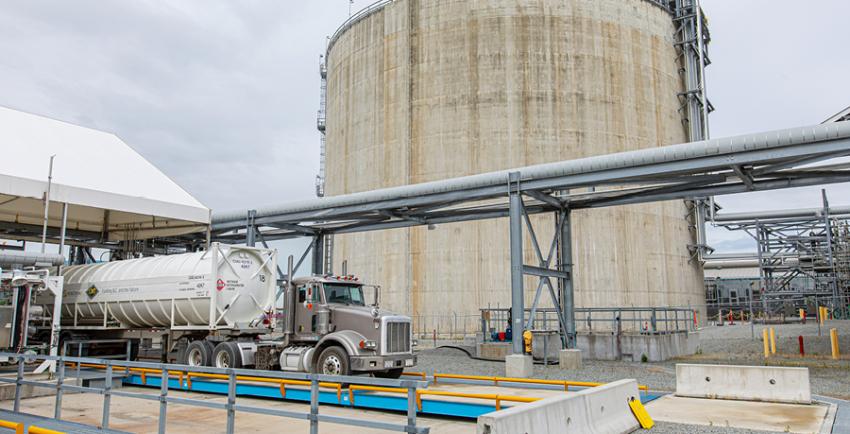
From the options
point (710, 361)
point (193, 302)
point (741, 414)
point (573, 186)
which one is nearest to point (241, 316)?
point (193, 302)

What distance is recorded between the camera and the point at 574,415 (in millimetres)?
8602

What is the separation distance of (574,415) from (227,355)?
10.1 meters

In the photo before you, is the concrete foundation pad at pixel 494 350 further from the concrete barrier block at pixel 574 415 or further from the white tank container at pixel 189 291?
the concrete barrier block at pixel 574 415

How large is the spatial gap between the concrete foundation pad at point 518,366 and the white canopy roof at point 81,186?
1074 centimetres

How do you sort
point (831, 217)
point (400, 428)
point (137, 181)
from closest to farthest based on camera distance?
point (400, 428) → point (137, 181) → point (831, 217)

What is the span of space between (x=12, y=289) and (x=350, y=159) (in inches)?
981

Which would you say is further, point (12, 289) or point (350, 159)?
point (350, 159)

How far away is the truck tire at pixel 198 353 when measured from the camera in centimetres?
1609

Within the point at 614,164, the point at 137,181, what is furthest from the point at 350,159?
the point at 614,164

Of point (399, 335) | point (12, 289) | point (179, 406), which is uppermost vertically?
point (12, 289)

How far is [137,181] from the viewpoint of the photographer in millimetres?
19875

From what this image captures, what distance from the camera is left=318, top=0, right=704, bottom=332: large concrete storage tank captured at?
3269cm

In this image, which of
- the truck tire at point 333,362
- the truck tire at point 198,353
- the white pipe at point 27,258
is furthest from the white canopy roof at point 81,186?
the truck tire at point 333,362

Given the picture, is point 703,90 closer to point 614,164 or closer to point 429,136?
point 429,136
